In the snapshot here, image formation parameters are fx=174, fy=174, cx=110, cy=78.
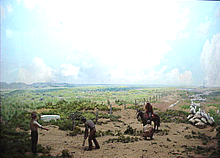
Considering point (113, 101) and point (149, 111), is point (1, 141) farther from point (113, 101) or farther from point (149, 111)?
point (113, 101)

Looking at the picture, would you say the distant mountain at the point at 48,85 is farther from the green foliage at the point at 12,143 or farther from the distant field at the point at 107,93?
the green foliage at the point at 12,143

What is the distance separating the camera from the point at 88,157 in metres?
5.69

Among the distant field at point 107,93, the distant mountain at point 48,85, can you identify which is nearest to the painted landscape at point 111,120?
the distant field at point 107,93

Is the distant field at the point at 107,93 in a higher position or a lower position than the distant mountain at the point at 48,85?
lower

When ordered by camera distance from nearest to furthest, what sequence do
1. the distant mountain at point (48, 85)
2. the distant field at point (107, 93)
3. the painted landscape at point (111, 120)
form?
the painted landscape at point (111, 120), the distant mountain at point (48, 85), the distant field at point (107, 93)

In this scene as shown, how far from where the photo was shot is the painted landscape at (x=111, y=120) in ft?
17.7

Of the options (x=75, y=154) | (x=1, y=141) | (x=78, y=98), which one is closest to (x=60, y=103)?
(x=78, y=98)

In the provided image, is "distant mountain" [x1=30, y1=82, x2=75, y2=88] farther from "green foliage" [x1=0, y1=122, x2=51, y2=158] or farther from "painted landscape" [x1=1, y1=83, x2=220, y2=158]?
"green foliage" [x1=0, y1=122, x2=51, y2=158]

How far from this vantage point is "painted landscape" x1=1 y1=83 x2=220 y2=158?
5.39 meters

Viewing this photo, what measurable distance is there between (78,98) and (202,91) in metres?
14.7

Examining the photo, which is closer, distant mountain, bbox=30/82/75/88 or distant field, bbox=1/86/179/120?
distant mountain, bbox=30/82/75/88

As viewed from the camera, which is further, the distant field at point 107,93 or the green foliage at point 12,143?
the distant field at point 107,93

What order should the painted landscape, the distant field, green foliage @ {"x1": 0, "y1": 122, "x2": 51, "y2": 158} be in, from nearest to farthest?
green foliage @ {"x1": 0, "y1": 122, "x2": 51, "y2": 158}
the painted landscape
the distant field

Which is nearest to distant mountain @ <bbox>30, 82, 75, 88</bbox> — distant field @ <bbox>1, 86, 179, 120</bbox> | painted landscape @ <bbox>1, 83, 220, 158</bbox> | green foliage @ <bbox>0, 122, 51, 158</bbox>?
painted landscape @ <bbox>1, 83, 220, 158</bbox>
